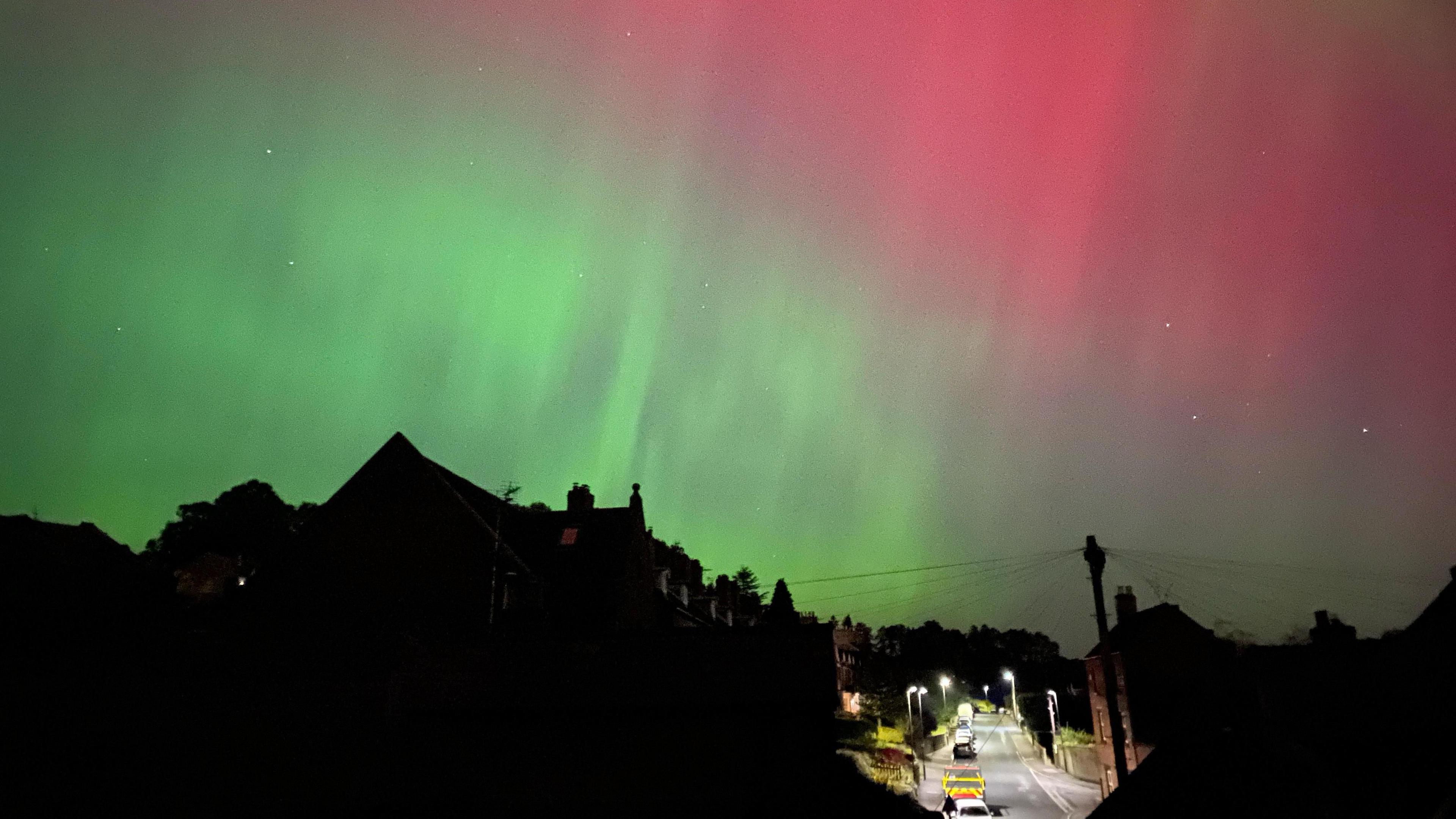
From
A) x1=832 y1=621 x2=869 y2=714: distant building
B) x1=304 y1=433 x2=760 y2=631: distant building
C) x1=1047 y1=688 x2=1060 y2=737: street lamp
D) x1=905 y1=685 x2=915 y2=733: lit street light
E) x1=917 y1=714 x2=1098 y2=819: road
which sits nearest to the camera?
x1=304 y1=433 x2=760 y2=631: distant building

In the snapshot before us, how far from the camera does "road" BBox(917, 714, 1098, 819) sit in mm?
40594

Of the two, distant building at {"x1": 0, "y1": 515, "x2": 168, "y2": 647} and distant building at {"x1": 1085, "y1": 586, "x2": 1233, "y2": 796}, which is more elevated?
distant building at {"x1": 0, "y1": 515, "x2": 168, "y2": 647}

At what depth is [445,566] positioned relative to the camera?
3531 centimetres

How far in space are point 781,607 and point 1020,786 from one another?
68.2 feet

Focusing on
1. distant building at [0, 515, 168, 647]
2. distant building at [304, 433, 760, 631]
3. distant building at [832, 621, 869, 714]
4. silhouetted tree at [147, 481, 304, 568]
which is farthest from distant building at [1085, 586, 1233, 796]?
silhouetted tree at [147, 481, 304, 568]

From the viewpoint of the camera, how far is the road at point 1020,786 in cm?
4059

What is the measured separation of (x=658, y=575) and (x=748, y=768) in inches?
1003

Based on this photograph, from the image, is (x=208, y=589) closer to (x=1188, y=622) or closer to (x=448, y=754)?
(x=448, y=754)

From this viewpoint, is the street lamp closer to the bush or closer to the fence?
the bush

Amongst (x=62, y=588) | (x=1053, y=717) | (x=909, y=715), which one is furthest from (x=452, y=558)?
(x=1053, y=717)

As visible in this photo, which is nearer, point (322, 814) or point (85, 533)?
point (322, 814)

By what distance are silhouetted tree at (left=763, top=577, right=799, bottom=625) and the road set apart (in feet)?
47.4

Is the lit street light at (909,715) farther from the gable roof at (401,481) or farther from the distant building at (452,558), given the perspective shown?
the gable roof at (401,481)

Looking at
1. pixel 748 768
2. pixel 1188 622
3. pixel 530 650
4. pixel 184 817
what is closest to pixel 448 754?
pixel 530 650
